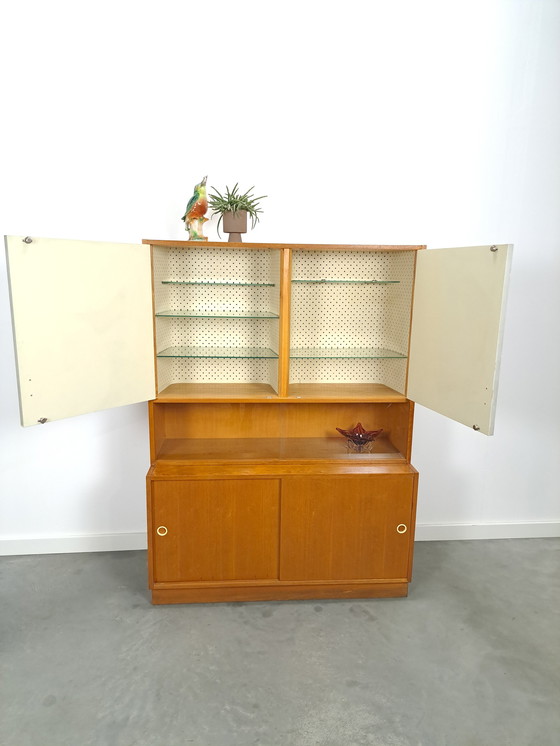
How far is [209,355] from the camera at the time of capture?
111 inches

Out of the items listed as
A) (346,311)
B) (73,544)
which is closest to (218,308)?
(346,311)

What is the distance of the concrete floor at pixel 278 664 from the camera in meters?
2.03

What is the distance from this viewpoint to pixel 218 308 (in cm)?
294

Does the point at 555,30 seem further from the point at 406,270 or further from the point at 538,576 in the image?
the point at 538,576

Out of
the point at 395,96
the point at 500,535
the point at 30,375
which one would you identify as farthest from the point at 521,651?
the point at 395,96

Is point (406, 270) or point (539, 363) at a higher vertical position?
point (406, 270)

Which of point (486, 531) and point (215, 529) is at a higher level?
point (215, 529)

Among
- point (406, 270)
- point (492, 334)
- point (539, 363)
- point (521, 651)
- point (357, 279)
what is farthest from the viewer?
point (539, 363)

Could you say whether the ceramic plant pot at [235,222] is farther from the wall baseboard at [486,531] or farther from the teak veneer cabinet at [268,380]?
the wall baseboard at [486,531]

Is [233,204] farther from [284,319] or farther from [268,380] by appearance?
[268,380]

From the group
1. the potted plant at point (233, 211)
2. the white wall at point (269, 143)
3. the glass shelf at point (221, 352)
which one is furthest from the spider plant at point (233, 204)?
the glass shelf at point (221, 352)

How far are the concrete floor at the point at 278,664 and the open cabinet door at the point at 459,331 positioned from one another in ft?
Answer: 3.72

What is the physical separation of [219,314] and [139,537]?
1525mm

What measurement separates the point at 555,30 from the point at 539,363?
6.43ft
